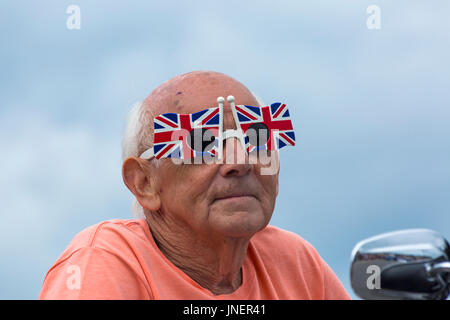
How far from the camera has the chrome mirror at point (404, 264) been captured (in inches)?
70.6

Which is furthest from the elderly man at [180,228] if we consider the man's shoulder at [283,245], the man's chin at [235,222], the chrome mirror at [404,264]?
the chrome mirror at [404,264]

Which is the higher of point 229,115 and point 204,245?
point 229,115

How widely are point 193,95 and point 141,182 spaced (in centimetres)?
42

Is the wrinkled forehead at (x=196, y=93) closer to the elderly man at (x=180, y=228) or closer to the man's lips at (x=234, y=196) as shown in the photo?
the elderly man at (x=180, y=228)

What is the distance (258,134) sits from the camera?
2.47 meters

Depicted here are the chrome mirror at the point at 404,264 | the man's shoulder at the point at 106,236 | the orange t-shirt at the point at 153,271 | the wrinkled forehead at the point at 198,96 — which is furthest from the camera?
the wrinkled forehead at the point at 198,96

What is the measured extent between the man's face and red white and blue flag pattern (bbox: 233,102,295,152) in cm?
4

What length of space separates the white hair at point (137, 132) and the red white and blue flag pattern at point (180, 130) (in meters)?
0.11

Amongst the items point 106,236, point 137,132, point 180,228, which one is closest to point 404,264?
point 180,228

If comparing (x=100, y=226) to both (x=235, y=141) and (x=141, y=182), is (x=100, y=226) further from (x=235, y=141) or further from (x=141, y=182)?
(x=235, y=141)
